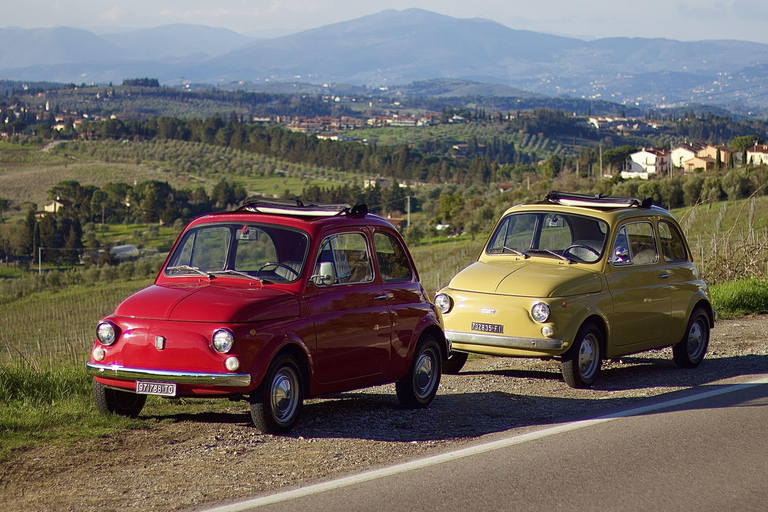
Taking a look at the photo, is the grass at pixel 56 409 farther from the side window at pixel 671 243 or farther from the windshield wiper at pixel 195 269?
the side window at pixel 671 243

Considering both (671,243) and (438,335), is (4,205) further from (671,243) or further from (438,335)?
(438,335)

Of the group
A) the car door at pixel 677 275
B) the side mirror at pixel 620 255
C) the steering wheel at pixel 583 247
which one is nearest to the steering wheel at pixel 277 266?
the steering wheel at pixel 583 247

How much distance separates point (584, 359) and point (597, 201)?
2290 millimetres

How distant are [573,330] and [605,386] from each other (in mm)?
845

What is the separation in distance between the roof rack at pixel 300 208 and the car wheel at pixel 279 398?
5.22 ft

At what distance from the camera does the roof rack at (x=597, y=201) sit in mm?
10945

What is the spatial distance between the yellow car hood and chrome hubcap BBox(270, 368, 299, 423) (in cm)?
334

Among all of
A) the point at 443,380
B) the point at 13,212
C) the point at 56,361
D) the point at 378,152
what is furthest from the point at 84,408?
the point at 378,152

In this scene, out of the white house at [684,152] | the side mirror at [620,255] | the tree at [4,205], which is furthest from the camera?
the white house at [684,152]

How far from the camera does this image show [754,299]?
1617 cm

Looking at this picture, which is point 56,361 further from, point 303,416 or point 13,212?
point 13,212

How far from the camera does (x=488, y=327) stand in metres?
9.75

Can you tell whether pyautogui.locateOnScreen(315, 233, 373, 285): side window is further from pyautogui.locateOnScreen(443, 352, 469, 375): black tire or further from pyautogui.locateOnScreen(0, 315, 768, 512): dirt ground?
pyautogui.locateOnScreen(443, 352, 469, 375): black tire

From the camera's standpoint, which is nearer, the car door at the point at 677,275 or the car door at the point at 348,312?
the car door at the point at 348,312
